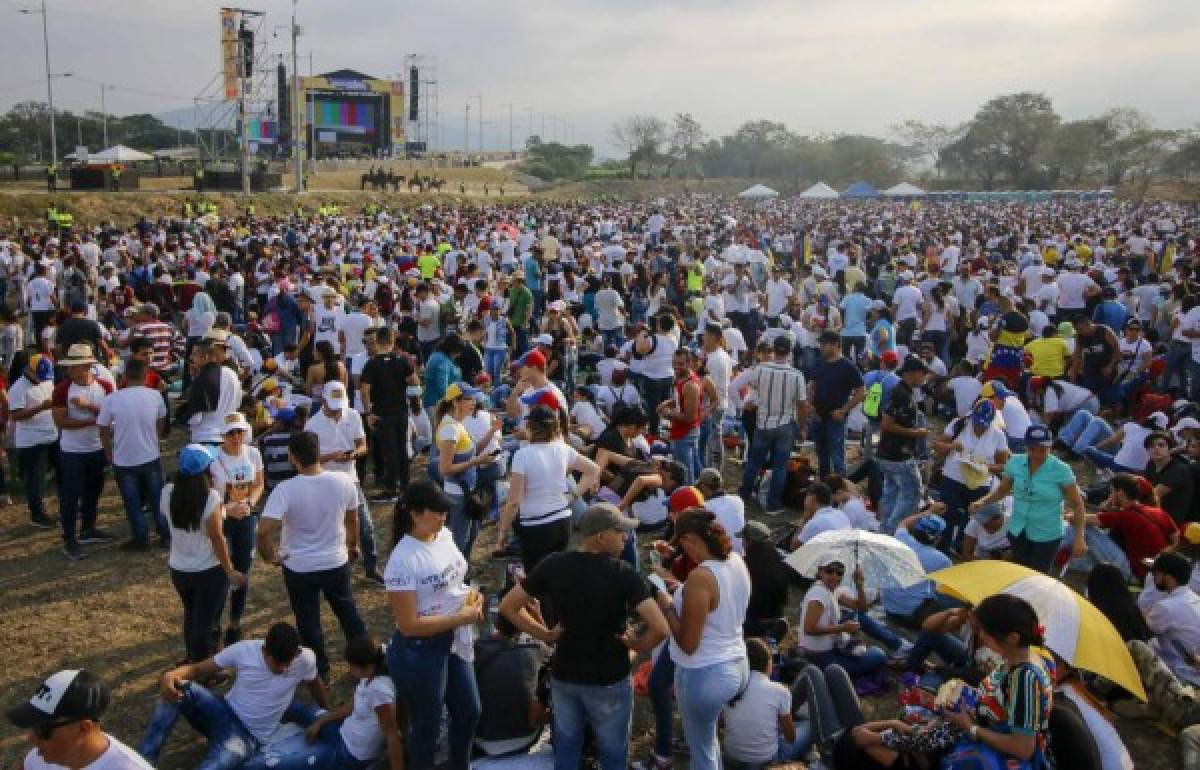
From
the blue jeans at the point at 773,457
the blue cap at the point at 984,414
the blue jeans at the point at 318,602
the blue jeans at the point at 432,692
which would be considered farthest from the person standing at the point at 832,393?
the blue jeans at the point at 432,692

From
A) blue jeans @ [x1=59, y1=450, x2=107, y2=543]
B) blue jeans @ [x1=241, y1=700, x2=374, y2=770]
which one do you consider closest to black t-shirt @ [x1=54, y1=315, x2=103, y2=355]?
blue jeans @ [x1=59, y1=450, x2=107, y2=543]

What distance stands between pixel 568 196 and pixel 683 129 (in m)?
36.8

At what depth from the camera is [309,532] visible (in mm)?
4898

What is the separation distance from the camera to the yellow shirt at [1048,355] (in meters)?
10.2

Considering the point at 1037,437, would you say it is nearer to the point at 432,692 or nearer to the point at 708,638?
the point at 708,638

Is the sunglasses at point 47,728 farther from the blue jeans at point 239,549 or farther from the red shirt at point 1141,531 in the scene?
the red shirt at point 1141,531

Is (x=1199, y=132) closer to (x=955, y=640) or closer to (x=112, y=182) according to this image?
(x=112, y=182)

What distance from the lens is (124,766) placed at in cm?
278

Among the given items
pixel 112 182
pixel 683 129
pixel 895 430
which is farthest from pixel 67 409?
pixel 683 129

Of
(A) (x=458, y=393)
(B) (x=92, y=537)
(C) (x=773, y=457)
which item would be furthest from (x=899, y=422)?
(B) (x=92, y=537)

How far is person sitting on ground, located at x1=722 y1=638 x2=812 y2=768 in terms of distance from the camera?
14.3 ft

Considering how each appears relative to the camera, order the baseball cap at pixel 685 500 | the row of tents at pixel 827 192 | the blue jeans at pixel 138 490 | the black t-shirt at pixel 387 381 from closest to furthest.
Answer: the baseball cap at pixel 685 500 → the blue jeans at pixel 138 490 → the black t-shirt at pixel 387 381 → the row of tents at pixel 827 192

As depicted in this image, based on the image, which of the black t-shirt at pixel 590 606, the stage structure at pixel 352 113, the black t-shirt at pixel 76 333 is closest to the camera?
the black t-shirt at pixel 590 606

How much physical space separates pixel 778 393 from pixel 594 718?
4.57m
